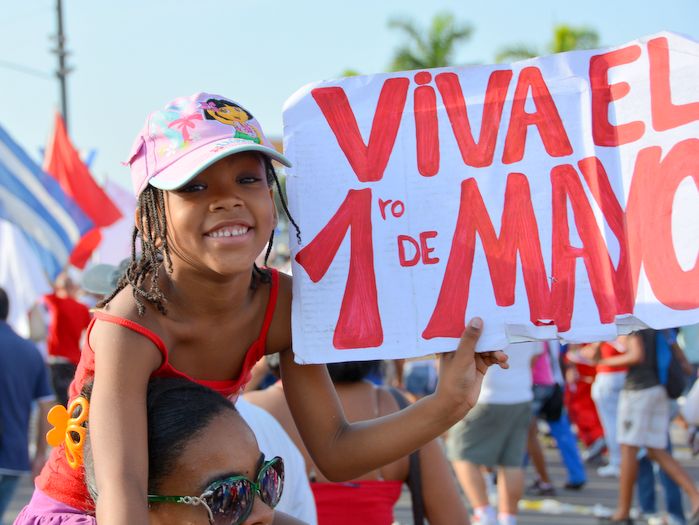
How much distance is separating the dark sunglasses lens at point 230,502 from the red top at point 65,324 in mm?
6956

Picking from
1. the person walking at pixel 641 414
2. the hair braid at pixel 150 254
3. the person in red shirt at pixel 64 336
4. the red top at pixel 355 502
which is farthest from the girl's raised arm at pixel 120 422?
the person in red shirt at pixel 64 336

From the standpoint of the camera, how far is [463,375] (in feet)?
7.47

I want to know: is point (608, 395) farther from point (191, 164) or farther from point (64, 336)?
point (191, 164)

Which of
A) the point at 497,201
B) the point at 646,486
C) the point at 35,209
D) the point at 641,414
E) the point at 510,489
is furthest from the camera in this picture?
the point at 35,209

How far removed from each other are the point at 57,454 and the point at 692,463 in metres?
9.64

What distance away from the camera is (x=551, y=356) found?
964 centimetres

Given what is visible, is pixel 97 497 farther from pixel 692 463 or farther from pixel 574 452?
pixel 692 463

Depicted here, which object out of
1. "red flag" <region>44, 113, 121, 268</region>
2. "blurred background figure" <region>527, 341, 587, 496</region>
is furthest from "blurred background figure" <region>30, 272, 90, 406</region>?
"blurred background figure" <region>527, 341, 587, 496</region>

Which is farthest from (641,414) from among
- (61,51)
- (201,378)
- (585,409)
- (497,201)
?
(61,51)

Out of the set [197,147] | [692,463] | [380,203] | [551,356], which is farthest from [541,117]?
[692,463]

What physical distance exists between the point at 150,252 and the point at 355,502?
4.92 ft

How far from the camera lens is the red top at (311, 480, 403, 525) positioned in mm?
3424

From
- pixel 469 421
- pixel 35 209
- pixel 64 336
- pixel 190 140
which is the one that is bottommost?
pixel 469 421

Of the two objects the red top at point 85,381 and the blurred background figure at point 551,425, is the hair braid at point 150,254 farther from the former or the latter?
the blurred background figure at point 551,425
